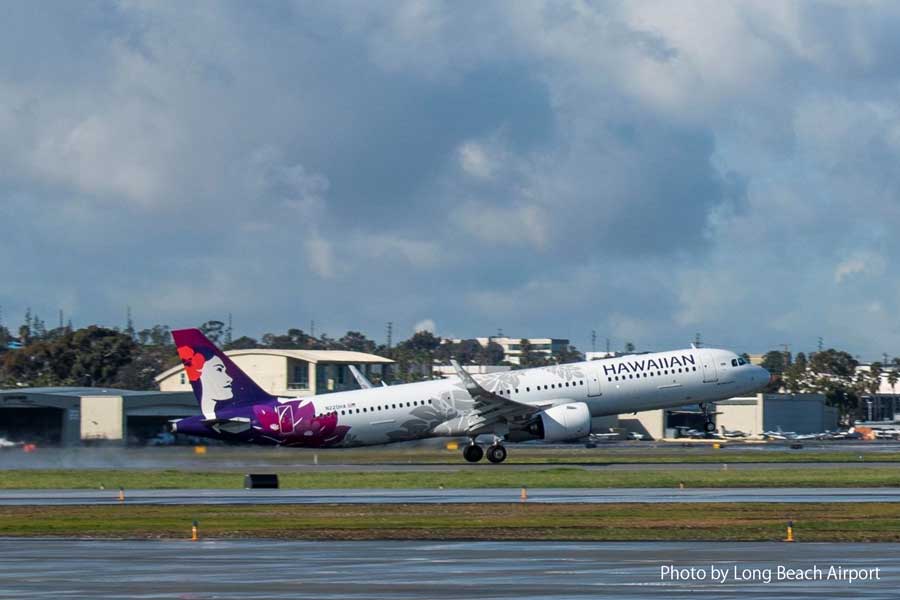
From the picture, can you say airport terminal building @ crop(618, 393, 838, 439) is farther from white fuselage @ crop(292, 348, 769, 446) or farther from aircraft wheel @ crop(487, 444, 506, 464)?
aircraft wheel @ crop(487, 444, 506, 464)

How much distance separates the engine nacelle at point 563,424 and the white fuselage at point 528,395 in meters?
1.05

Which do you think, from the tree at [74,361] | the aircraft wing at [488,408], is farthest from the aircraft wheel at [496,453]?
the tree at [74,361]

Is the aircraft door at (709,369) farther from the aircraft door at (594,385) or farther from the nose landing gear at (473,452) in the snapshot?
the nose landing gear at (473,452)

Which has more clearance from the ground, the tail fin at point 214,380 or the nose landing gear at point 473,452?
the tail fin at point 214,380

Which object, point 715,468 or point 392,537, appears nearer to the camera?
point 392,537

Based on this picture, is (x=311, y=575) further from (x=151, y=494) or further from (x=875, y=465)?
(x=875, y=465)

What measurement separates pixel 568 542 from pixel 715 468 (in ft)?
106

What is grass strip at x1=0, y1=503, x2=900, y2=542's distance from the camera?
31734 millimetres

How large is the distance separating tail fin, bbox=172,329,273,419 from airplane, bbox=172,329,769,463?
0.15 ft

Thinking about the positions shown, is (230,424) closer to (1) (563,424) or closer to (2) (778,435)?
(1) (563,424)

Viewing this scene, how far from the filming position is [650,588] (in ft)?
73.0

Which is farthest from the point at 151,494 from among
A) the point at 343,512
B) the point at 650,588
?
the point at 650,588

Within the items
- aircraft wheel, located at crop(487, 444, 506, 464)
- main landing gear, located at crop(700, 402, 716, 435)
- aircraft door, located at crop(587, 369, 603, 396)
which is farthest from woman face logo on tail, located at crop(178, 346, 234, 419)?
main landing gear, located at crop(700, 402, 716, 435)

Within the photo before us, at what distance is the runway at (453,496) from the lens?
42125mm
